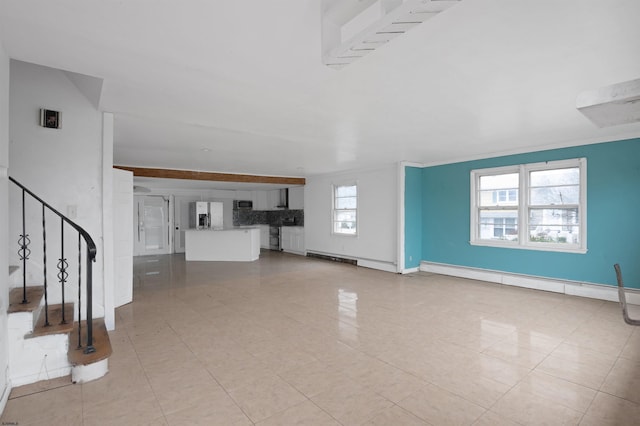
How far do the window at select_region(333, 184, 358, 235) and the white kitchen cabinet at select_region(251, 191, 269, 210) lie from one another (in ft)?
14.5

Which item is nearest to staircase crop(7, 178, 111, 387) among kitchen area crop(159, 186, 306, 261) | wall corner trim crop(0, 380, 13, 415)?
wall corner trim crop(0, 380, 13, 415)

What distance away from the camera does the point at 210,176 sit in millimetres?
8211

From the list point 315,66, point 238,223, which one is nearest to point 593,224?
point 315,66

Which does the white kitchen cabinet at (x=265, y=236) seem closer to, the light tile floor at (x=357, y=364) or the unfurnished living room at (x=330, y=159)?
the unfurnished living room at (x=330, y=159)

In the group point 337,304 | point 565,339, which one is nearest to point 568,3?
point 565,339

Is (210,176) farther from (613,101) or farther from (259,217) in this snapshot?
(613,101)

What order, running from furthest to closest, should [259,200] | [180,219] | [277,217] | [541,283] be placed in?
[259,200]
[277,217]
[180,219]
[541,283]

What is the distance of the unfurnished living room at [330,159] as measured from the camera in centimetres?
193

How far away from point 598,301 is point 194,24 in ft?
20.2

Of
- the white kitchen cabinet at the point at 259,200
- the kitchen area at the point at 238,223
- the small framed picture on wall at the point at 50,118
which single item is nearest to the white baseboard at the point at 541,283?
the kitchen area at the point at 238,223

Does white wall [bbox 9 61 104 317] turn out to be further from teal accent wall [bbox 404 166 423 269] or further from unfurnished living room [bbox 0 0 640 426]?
teal accent wall [bbox 404 166 423 269]

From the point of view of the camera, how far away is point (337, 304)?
15.4 ft

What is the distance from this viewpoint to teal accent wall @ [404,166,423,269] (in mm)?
7023

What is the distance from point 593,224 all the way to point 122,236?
7.01 meters
